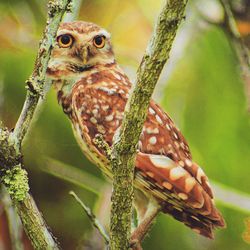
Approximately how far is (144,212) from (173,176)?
94 millimetres

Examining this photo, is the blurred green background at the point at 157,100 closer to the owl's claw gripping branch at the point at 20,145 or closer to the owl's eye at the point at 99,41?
the owl's eye at the point at 99,41

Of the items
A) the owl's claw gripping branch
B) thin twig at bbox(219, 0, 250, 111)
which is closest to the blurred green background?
thin twig at bbox(219, 0, 250, 111)

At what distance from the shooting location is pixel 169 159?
86cm

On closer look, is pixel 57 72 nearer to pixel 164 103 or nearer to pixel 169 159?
pixel 169 159

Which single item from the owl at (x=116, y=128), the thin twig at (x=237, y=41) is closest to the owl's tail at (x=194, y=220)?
the owl at (x=116, y=128)

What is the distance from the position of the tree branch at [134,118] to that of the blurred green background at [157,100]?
372mm

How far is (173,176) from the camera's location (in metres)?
0.83

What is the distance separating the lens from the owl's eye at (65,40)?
2.90 feet

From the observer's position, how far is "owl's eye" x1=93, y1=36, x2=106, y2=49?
91 cm

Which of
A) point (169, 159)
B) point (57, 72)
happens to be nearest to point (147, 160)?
point (169, 159)

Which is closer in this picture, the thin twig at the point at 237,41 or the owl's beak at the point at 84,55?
the owl's beak at the point at 84,55

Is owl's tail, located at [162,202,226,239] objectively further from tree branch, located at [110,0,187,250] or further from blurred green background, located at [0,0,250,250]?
blurred green background, located at [0,0,250,250]

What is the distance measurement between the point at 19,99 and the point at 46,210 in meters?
0.21

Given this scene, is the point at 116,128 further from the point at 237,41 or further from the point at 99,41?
the point at 237,41
